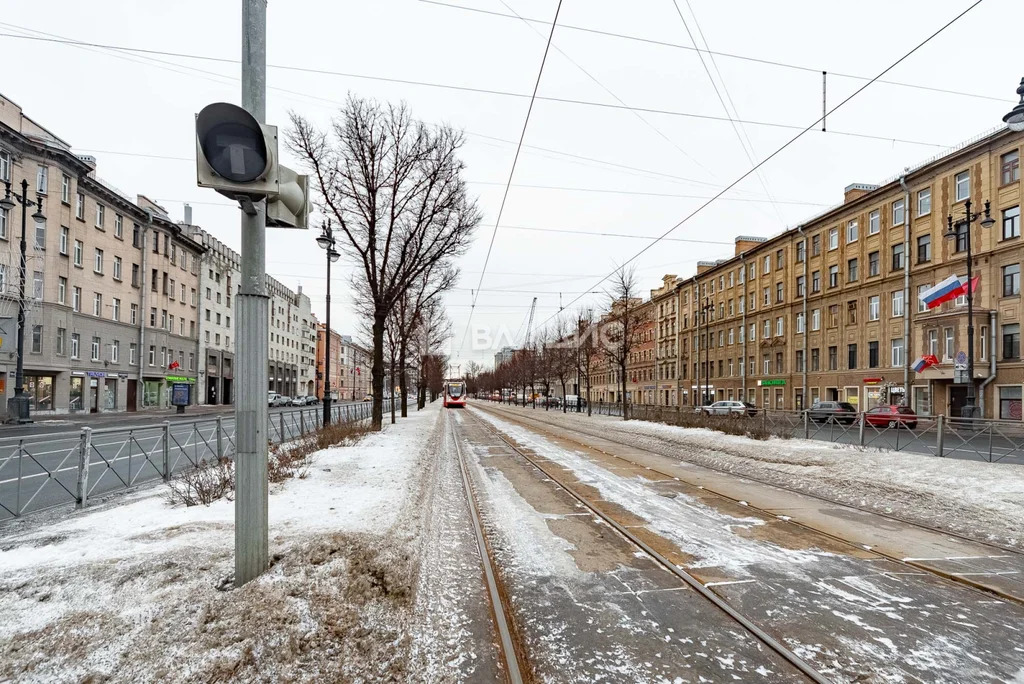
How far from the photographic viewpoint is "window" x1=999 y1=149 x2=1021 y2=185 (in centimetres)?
2781

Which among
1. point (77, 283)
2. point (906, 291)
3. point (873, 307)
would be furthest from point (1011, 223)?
point (77, 283)

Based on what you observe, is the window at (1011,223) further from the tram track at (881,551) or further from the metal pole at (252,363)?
the metal pole at (252,363)

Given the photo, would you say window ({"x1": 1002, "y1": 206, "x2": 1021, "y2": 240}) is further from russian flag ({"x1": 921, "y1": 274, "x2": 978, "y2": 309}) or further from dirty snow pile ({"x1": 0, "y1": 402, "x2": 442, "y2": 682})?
dirty snow pile ({"x1": 0, "y1": 402, "x2": 442, "y2": 682})

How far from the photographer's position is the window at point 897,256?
1369 inches

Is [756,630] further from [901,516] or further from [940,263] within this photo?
[940,263]

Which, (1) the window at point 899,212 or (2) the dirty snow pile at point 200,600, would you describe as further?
(1) the window at point 899,212

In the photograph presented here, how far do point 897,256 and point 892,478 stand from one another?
30.8 metres

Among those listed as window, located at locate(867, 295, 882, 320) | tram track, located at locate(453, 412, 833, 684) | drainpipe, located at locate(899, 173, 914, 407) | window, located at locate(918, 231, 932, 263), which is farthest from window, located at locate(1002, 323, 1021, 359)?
tram track, located at locate(453, 412, 833, 684)

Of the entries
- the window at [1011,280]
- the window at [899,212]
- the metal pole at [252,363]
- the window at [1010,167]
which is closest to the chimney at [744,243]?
the window at [899,212]

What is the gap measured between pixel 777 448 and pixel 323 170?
53.6 feet

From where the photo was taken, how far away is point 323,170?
58.0 ft

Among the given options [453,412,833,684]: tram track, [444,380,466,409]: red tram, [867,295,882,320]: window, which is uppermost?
[867,295,882,320]: window

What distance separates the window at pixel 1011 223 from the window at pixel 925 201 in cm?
442

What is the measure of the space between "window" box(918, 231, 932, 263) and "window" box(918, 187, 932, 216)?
4.89ft
